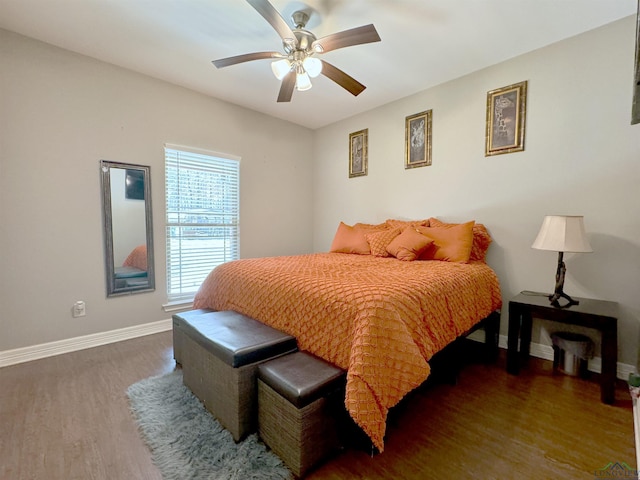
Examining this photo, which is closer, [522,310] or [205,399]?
[205,399]

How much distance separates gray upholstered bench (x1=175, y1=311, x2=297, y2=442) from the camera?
1435mm

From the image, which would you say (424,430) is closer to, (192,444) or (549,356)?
(192,444)

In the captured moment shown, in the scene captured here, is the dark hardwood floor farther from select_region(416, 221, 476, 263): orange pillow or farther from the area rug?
select_region(416, 221, 476, 263): orange pillow

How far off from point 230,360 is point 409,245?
1924 mm

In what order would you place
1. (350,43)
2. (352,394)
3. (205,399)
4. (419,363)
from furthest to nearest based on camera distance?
1. (350,43)
2. (205,399)
3. (419,363)
4. (352,394)

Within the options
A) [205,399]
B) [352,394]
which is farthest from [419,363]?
[205,399]

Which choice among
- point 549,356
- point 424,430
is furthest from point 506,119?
point 424,430

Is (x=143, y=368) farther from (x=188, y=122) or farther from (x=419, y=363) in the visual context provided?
(x=188, y=122)

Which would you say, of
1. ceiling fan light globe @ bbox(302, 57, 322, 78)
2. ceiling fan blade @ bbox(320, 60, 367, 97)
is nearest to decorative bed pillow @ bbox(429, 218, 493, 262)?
ceiling fan blade @ bbox(320, 60, 367, 97)

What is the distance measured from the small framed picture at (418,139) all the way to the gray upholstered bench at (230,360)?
8.35 ft

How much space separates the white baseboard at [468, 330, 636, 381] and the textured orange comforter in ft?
1.85

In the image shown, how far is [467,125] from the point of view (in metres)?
2.88

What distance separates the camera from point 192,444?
143 cm

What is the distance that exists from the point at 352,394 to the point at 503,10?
2664 mm
